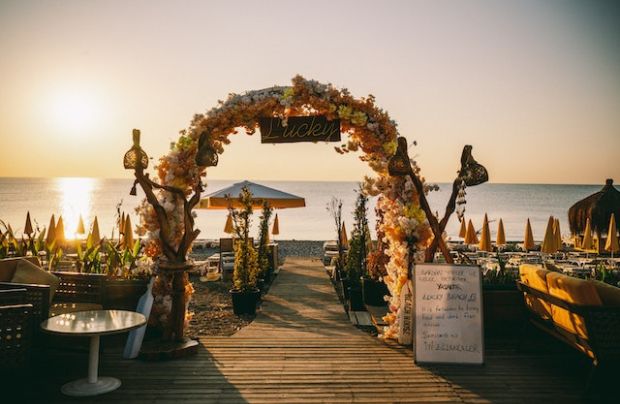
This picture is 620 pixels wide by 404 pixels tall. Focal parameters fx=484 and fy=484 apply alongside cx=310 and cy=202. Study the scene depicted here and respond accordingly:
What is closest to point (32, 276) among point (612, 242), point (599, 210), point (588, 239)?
point (612, 242)

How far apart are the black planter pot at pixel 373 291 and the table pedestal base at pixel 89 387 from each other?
14.4 ft

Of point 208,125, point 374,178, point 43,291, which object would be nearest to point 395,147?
point 374,178

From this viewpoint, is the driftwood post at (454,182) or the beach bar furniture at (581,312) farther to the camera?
the driftwood post at (454,182)

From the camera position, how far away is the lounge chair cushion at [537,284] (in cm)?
518

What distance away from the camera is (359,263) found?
349 inches

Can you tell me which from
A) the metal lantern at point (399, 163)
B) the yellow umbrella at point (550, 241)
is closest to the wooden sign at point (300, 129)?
the metal lantern at point (399, 163)

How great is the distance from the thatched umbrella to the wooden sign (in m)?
10.6

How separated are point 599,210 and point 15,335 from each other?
14.5 meters

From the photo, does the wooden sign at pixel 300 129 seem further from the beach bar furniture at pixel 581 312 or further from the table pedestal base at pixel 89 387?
the table pedestal base at pixel 89 387

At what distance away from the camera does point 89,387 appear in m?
Answer: 4.32

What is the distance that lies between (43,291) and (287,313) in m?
4.06

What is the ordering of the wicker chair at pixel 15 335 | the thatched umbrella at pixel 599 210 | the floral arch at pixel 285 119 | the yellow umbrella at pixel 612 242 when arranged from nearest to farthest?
1. the wicker chair at pixel 15 335
2. the floral arch at pixel 285 119
3. the yellow umbrella at pixel 612 242
4. the thatched umbrella at pixel 599 210

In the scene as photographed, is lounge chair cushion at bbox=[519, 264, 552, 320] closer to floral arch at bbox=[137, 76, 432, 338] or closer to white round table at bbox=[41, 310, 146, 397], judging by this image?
floral arch at bbox=[137, 76, 432, 338]

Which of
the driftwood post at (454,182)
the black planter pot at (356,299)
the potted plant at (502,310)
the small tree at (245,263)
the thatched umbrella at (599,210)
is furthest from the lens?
the thatched umbrella at (599,210)
